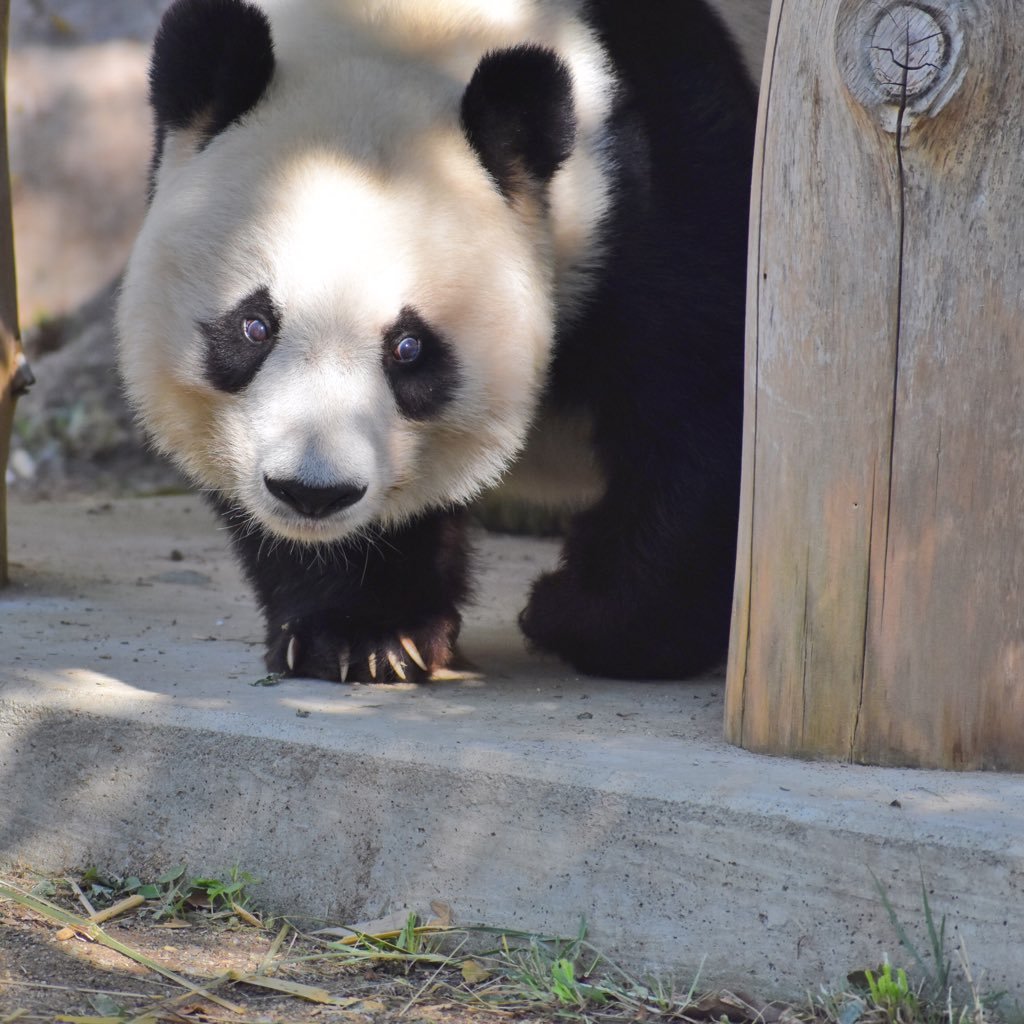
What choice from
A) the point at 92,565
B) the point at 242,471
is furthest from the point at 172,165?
the point at 92,565

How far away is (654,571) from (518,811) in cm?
124

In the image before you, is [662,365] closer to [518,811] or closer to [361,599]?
[361,599]

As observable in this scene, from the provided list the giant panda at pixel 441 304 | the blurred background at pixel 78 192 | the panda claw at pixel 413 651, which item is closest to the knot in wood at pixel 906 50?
the giant panda at pixel 441 304

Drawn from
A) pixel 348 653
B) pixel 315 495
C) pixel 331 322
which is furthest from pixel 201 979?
pixel 331 322

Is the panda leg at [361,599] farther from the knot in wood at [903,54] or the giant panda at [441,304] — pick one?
the knot in wood at [903,54]

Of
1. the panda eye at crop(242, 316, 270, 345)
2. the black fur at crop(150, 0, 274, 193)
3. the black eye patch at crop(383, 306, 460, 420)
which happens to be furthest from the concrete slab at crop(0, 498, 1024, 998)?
the black fur at crop(150, 0, 274, 193)

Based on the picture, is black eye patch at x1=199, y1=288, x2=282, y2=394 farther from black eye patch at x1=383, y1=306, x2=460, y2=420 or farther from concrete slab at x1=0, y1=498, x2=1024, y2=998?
concrete slab at x1=0, y1=498, x2=1024, y2=998

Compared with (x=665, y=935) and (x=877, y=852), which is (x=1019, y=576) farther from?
(x=665, y=935)

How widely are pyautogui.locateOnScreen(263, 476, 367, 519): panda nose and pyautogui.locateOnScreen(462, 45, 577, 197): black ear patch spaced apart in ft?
2.86

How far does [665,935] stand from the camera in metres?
2.66

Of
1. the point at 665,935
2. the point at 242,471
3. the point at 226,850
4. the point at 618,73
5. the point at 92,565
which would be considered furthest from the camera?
the point at 92,565

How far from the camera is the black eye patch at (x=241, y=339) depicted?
10.7 feet

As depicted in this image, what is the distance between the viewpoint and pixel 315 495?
3158mm

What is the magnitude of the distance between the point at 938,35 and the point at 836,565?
96 cm
